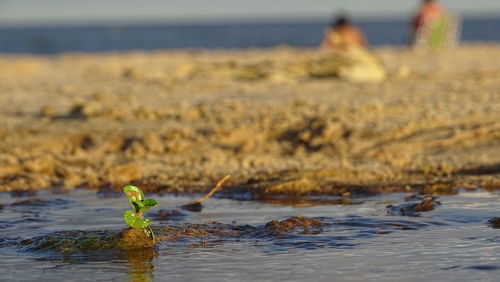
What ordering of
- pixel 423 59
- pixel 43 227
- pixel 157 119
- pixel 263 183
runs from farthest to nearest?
pixel 423 59, pixel 157 119, pixel 263 183, pixel 43 227

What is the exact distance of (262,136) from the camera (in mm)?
8453

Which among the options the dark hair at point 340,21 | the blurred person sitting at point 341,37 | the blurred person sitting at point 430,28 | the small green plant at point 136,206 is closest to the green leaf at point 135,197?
the small green plant at point 136,206

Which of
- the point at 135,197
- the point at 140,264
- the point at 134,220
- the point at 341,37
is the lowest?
the point at 140,264

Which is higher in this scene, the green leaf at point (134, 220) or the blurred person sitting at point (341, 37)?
the blurred person sitting at point (341, 37)

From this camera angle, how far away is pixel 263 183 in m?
6.79

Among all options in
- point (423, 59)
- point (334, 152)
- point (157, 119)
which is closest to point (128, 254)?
point (334, 152)

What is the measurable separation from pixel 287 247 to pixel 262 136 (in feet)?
11.6

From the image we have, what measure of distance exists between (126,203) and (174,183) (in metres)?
0.74

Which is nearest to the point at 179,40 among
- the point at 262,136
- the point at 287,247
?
the point at 262,136

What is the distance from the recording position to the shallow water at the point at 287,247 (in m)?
4.42

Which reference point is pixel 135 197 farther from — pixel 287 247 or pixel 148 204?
pixel 287 247

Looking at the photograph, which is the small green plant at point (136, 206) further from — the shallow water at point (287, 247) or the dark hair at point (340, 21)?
the dark hair at point (340, 21)

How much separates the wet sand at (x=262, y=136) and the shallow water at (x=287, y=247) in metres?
0.63

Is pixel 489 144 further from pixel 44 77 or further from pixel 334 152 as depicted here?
pixel 44 77
